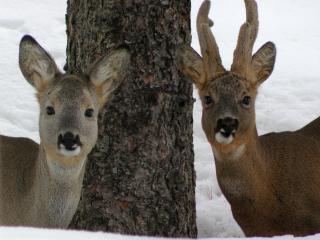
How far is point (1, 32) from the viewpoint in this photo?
14.3 m

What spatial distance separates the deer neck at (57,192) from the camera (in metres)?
7.78

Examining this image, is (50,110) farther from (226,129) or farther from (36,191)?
(226,129)

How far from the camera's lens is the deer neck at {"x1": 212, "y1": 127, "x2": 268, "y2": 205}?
8.55m

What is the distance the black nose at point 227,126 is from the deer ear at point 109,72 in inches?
35.0

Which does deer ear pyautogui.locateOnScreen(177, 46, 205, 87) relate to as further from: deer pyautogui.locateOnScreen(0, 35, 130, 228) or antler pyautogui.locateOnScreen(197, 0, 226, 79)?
deer pyautogui.locateOnScreen(0, 35, 130, 228)

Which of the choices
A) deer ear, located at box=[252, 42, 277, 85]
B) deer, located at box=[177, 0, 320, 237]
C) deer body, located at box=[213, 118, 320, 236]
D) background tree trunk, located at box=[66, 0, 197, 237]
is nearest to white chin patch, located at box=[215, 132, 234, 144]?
deer, located at box=[177, 0, 320, 237]

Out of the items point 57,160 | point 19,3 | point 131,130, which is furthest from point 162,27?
point 19,3

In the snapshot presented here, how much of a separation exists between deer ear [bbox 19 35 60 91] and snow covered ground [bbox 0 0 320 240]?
9.43ft

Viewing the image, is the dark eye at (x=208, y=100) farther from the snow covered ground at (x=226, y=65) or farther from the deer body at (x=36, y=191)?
the snow covered ground at (x=226, y=65)

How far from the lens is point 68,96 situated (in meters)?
7.79

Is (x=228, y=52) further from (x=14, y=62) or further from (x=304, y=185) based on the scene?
(x=304, y=185)

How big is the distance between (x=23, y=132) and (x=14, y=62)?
2061 mm

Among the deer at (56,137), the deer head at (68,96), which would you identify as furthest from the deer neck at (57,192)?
the deer head at (68,96)

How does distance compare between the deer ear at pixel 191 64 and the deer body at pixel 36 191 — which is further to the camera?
the deer ear at pixel 191 64
